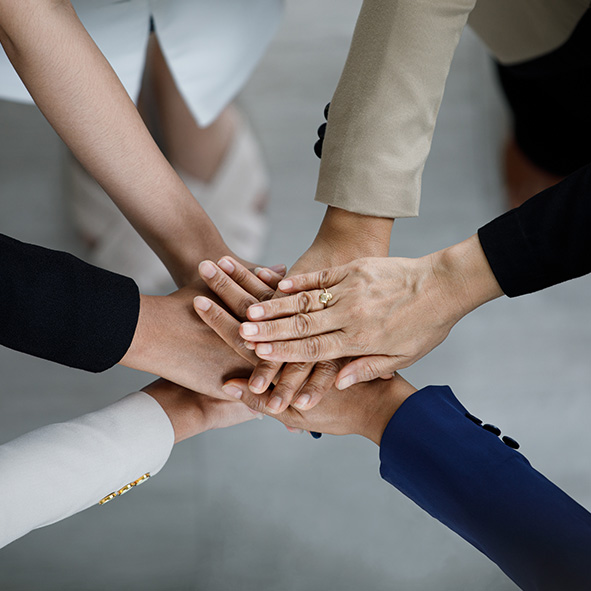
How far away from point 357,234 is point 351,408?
0.85ft

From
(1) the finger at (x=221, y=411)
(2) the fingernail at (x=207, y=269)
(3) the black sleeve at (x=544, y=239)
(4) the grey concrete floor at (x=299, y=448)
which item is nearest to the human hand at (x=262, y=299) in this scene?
(2) the fingernail at (x=207, y=269)

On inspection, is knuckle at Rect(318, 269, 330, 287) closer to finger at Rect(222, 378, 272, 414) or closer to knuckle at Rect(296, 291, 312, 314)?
knuckle at Rect(296, 291, 312, 314)

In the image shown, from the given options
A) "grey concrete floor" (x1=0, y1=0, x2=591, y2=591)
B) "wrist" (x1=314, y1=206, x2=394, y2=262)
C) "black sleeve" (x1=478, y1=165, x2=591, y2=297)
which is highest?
"black sleeve" (x1=478, y1=165, x2=591, y2=297)

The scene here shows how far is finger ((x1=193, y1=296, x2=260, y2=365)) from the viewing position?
100cm

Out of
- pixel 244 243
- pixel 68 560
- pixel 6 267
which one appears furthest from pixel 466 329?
pixel 6 267

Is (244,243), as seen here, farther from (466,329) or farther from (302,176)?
(466,329)

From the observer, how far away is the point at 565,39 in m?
1.33

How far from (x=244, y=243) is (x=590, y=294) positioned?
0.76 metres

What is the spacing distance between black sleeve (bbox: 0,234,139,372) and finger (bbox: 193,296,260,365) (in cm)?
12

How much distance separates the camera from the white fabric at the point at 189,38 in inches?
49.7

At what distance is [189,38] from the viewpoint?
1.33m

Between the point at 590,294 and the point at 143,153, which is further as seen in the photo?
the point at 590,294

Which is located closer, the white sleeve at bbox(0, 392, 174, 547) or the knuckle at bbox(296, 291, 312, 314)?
the white sleeve at bbox(0, 392, 174, 547)

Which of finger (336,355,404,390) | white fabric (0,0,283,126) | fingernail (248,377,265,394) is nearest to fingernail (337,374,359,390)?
finger (336,355,404,390)
